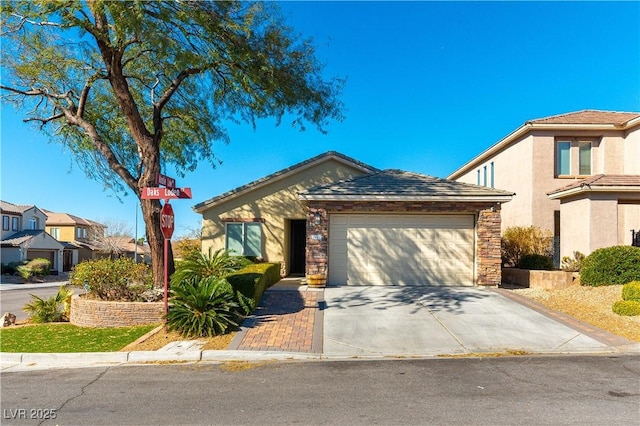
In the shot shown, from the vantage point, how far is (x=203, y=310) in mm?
8656

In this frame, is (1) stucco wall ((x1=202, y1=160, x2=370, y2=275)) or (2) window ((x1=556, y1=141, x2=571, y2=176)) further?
(2) window ((x1=556, y1=141, x2=571, y2=176))

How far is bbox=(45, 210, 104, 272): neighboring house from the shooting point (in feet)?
152

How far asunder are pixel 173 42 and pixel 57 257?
38.7m

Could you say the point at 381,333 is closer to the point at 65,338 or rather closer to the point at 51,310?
the point at 65,338

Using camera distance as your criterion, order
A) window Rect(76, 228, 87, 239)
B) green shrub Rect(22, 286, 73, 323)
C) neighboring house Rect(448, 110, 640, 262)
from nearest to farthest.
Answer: green shrub Rect(22, 286, 73, 323), neighboring house Rect(448, 110, 640, 262), window Rect(76, 228, 87, 239)

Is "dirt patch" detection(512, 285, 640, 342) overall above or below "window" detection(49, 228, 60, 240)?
below

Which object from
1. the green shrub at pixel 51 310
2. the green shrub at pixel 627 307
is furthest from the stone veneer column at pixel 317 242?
the green shrub at pixel 627 307

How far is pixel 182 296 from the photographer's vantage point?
8.80 meters

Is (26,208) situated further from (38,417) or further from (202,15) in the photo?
(38,417)

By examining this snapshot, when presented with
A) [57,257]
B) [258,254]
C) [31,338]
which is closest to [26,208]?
[57,257]

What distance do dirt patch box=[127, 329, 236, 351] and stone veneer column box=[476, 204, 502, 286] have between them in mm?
8317

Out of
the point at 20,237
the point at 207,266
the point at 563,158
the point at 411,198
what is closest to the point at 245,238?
the point at 207,266

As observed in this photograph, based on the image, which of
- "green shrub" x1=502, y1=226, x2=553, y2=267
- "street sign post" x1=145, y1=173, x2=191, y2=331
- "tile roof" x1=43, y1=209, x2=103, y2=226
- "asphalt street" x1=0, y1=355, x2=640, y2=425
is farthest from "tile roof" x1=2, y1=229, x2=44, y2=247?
"green shrub" x1=502, y1=226, x2=553, y2=267

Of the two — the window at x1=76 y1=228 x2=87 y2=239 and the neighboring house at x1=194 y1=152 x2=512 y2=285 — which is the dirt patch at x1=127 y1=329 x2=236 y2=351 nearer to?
the neighboring house at x1=194 y1=152 x2=512 y2=285
